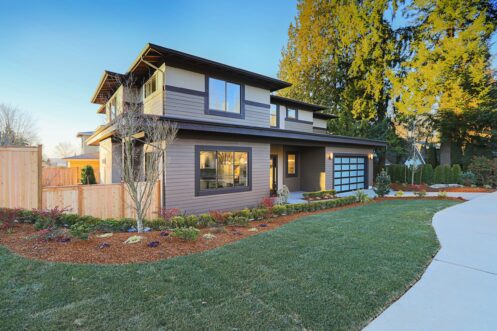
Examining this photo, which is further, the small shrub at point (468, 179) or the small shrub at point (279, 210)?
the small shrub at point (468, 179)

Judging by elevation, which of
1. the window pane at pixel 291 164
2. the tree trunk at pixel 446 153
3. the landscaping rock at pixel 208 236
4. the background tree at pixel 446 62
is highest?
the background tree at pixel 446 62

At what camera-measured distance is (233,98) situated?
380 inches

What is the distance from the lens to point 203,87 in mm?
8805

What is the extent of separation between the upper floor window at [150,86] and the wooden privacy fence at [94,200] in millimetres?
3867

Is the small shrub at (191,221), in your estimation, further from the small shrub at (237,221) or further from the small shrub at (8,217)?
the small shrub at (8,217)

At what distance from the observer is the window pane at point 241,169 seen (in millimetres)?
9269

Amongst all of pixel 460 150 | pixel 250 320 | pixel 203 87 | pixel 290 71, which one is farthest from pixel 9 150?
pixel 460 150

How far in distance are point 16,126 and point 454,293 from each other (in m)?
24.4

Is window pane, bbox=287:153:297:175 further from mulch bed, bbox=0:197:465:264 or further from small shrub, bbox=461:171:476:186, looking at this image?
small shrub, bbox=461:171:476:186

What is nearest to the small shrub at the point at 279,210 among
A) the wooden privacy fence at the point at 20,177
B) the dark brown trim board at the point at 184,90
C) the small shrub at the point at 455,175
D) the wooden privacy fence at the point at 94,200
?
the wooden privacy fence at the point at 94,200

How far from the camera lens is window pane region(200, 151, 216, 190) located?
8.27m

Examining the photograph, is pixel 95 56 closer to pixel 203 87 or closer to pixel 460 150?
pixel 203 87

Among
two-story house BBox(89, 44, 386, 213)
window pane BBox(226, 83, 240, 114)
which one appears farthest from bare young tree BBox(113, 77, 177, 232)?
window pane BBox(226, 83, 240, 114)

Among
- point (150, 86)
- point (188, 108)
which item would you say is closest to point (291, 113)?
point (188, 108)
